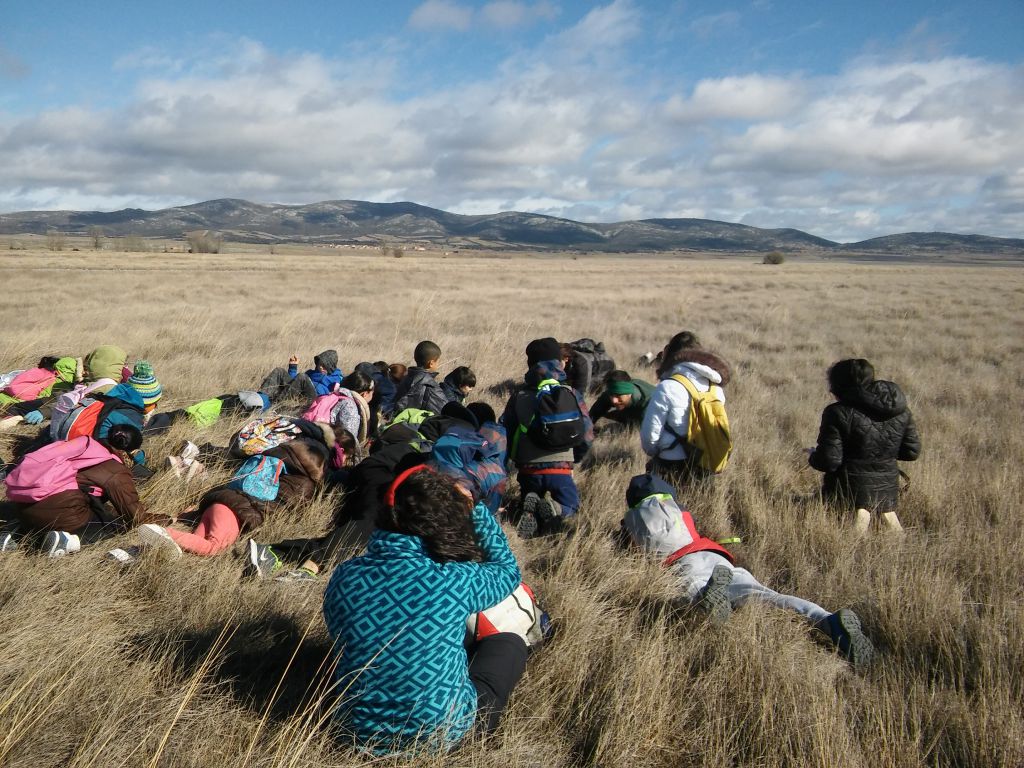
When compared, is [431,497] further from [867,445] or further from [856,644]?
[867,445]

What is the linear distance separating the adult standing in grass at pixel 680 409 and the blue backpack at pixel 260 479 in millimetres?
2842

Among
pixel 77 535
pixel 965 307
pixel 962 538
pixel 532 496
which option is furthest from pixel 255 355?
pixel 965 307

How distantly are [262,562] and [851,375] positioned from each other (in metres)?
4.08

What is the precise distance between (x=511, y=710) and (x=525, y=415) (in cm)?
262

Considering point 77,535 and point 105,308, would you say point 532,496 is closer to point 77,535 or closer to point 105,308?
point 77,535

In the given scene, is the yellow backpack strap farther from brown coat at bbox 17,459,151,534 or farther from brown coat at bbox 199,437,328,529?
brown coat at bbox 17,459,151,534

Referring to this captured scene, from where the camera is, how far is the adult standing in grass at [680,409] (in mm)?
4758

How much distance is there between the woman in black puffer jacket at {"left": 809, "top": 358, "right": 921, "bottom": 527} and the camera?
13.8 ft

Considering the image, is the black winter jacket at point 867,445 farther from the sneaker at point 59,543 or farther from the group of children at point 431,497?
the sneaker at point 59,543

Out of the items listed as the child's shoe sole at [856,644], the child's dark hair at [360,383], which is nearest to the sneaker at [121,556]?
the child's dark hair at [360,383]

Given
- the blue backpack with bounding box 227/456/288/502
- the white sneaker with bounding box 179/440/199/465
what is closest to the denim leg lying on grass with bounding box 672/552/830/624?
the blue backpack with bounding box 227/456/288/502

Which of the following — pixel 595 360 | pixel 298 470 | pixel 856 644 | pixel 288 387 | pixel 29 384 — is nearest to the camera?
pixel 856 644

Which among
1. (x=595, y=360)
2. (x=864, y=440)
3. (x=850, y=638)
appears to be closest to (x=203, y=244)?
(x=595, y=360)

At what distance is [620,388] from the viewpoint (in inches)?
244
